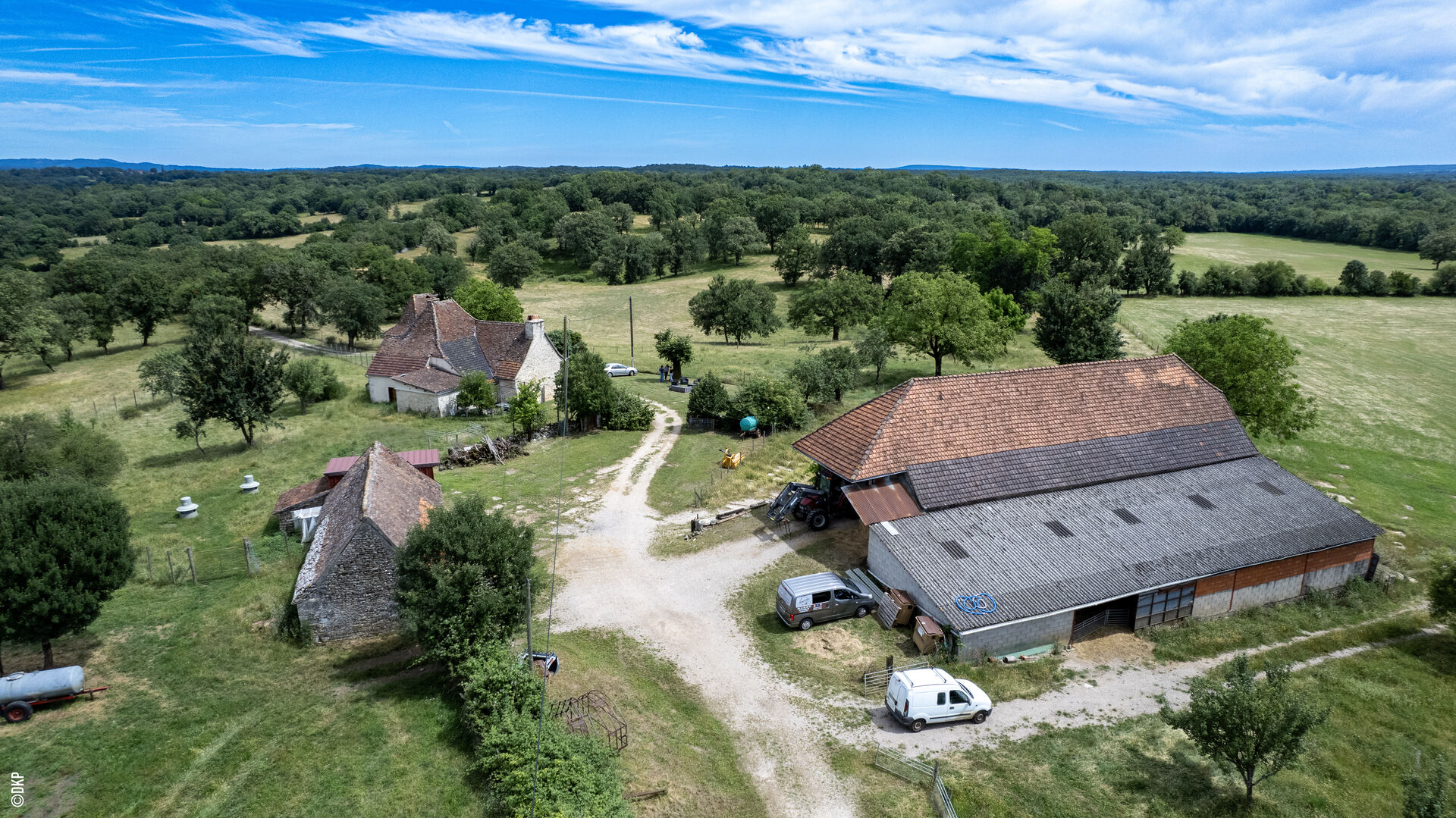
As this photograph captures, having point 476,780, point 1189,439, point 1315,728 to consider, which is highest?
point 1189,439

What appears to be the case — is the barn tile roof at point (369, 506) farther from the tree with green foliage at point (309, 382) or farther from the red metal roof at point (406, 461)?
the tree with green foliage at point (309, 382)

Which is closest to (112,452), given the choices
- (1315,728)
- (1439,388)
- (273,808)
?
(273,808)

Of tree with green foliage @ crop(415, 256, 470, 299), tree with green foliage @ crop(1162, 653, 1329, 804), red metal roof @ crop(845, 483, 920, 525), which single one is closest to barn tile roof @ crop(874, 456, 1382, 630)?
red metal roof @ crop(845, 483, 920, 525)

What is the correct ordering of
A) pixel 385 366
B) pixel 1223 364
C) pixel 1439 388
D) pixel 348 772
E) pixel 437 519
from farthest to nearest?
pixel 1439 388 → pixel 385 366 → pixel 1223 364 → pixel 437 519 → pixel 348 772

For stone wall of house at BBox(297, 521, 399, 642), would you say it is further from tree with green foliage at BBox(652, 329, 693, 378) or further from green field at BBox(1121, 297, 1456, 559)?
green field at BBox(1121, 297, 1456, 559)

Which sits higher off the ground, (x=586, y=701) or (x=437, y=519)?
(x=437, y=519)

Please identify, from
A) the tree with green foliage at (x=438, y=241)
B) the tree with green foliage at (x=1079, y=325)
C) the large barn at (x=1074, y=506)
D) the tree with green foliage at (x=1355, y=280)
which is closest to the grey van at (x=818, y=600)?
the large barn at (x=1074, y=506)

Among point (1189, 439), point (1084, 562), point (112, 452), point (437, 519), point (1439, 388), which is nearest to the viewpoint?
point (437, 519)

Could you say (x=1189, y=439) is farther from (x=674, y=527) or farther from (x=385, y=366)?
(x=385, y=366)
